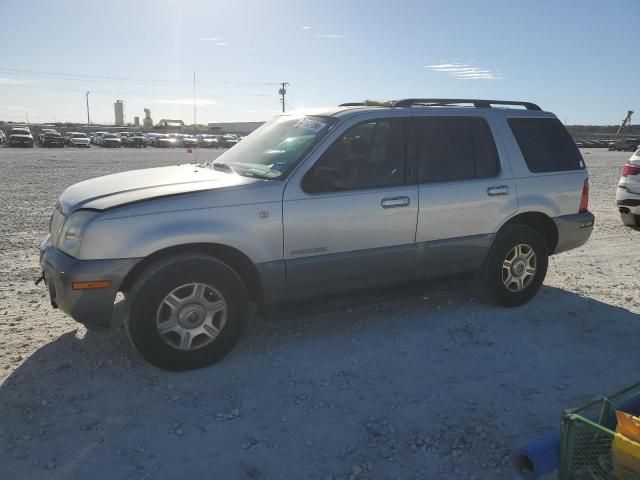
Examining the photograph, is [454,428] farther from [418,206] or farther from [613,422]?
[418,206]

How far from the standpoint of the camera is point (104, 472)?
260cm

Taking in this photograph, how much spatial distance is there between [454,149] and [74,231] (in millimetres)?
3176

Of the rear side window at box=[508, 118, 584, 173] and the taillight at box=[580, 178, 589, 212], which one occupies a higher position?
the rear side window at box=[508, 118, 584, 173]

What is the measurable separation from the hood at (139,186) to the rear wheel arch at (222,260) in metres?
0.39

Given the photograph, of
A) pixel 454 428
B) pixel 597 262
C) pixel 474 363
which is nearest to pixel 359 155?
pixel 474 363

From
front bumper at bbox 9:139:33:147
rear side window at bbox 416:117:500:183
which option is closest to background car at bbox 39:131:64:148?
front bumper at bbox 9:139:33:147

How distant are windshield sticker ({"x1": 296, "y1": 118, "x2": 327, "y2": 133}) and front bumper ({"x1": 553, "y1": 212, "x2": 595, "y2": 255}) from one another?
2.62 m

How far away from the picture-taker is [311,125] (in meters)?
4.23

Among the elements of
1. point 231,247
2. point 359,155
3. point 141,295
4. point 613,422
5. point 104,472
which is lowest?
point 104,472

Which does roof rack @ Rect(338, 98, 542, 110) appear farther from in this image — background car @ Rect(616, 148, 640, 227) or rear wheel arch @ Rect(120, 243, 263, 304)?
background car @ Rect(616, 148, 640, 227)

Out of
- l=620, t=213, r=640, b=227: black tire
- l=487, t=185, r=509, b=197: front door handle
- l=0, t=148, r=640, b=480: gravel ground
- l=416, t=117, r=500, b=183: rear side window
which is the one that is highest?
l=416, t=117, r=500, b=183: rear side window

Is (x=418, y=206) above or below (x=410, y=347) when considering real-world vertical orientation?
above

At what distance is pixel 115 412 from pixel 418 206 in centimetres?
275

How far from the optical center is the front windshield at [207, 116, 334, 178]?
13.0 ft
